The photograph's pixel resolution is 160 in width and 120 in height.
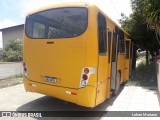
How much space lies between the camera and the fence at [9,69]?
1287 cm

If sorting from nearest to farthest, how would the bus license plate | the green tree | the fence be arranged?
the bus license plate, the fence, the green tree

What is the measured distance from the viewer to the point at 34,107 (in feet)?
24.1

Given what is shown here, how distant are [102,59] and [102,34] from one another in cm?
70

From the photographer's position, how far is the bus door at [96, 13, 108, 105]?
624cm

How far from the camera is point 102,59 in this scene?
21.1 feet

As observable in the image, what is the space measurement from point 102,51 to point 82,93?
1.37 meters

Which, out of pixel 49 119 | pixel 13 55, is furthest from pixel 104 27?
pixel 13 55

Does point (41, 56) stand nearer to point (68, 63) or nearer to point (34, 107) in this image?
point (68, 63)

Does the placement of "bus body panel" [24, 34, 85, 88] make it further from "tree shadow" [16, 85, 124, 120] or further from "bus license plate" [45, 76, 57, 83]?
"tree shadow" [16, 85, 124, 120]

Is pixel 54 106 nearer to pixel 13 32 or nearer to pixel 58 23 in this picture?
pixel 58 23

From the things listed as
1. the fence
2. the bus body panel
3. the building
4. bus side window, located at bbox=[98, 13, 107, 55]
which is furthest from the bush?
bus side window, located at bbox=[98, 13, 107, 55]

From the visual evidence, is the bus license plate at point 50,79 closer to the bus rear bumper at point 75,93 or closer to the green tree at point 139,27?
the bus rear bumper at point 75,93

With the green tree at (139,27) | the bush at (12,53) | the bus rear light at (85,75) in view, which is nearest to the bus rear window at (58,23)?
the bus rear light at (85,75)

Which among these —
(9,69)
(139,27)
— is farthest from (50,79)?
(139,27)
